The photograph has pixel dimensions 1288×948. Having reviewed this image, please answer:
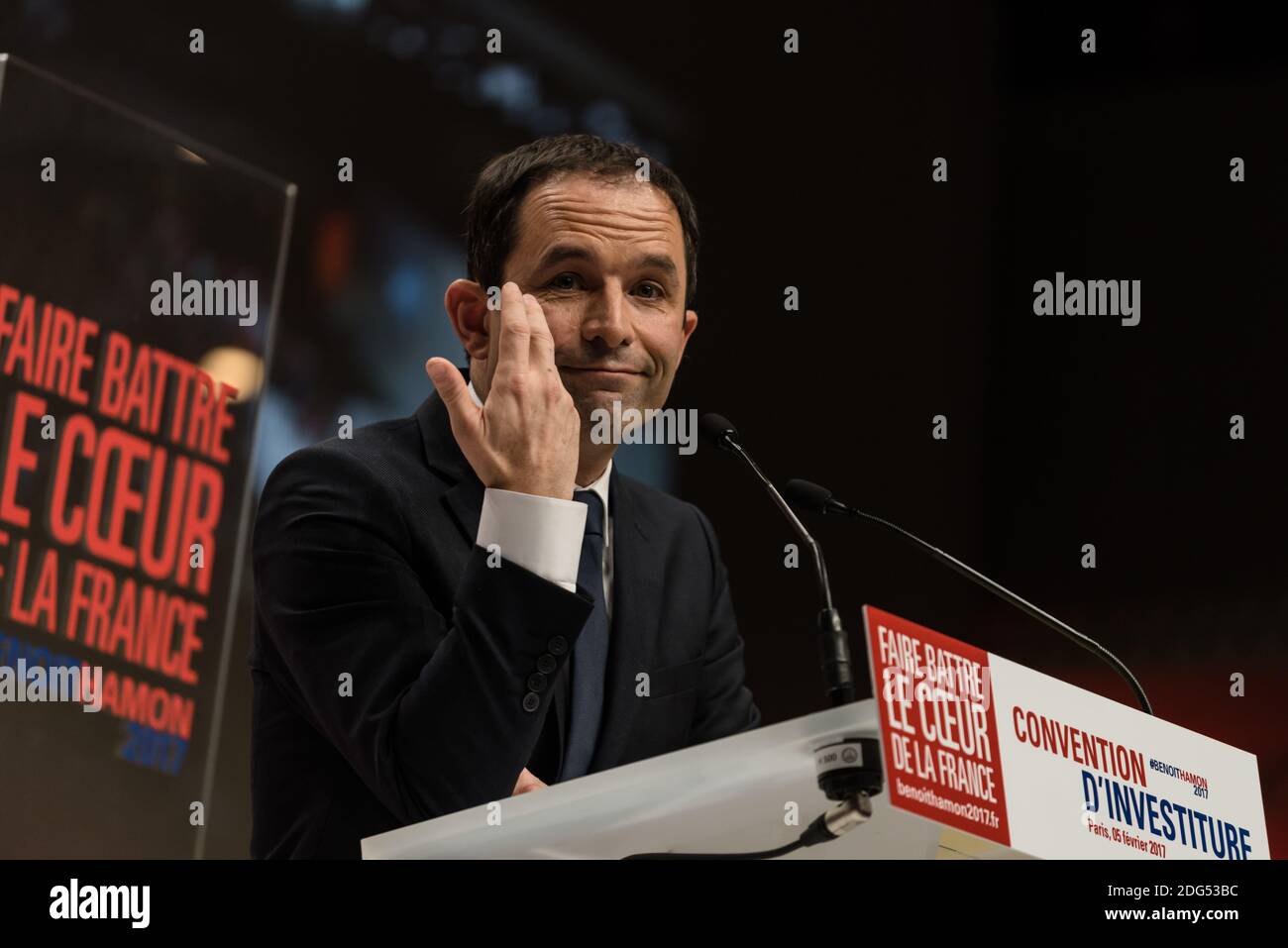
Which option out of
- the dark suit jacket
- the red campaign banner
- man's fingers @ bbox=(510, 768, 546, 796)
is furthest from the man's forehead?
the red campaign banner

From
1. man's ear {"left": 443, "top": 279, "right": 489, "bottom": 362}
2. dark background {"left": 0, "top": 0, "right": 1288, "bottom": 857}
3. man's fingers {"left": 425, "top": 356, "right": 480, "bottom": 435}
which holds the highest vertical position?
dark background {"left": 0, "top": 0, "right": 1288, "bottom": 857}

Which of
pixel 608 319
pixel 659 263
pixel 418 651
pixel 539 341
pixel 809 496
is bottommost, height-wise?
pixel 418 651

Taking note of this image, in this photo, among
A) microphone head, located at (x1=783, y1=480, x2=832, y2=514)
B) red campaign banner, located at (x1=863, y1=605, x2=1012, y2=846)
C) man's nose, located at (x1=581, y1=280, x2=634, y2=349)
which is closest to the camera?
red campaign banner, located at (x1=863, y1=605, x2=1012, y2=846)

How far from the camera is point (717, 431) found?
1.99 metres

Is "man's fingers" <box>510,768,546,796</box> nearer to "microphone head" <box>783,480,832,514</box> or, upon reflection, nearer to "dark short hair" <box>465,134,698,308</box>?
"microphone head" <box>783,480,832,514</box>

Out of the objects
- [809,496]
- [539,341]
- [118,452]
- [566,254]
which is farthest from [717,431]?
[118,452]

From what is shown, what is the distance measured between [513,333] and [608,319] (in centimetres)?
38

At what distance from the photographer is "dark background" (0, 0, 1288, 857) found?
11.3 feet

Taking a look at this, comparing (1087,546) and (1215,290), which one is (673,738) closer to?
(1087,546)

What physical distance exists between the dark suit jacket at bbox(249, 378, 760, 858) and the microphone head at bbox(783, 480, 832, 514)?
33 cm

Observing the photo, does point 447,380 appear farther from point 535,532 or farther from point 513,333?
point 535,532

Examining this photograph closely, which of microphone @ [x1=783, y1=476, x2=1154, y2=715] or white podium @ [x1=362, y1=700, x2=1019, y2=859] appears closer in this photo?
white podium @ [x1=362, y1=700, x2=1019, y2=859]
